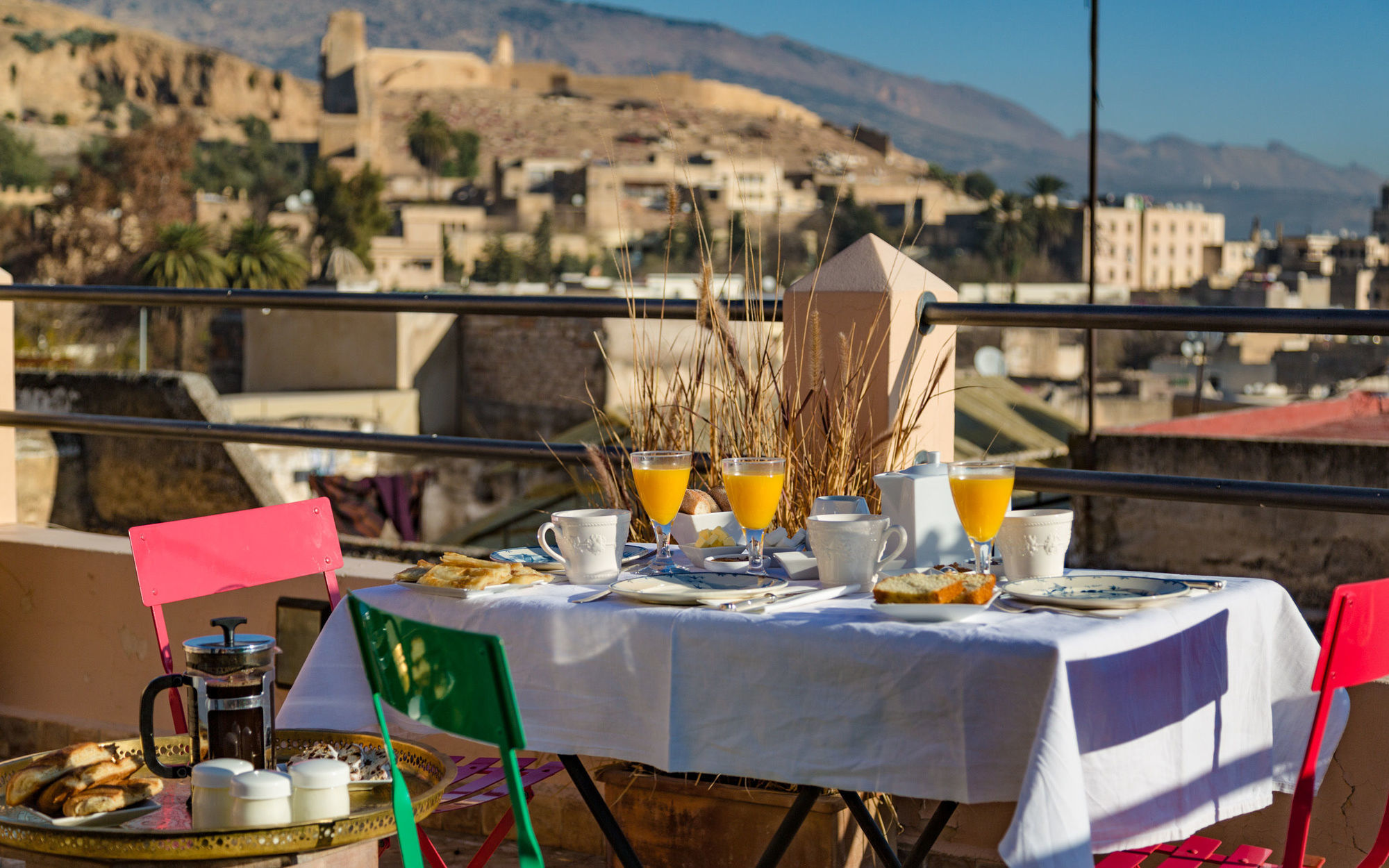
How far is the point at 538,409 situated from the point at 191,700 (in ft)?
101

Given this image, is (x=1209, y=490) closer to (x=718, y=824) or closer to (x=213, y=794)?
(x=718, y=824)

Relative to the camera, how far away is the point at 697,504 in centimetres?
201

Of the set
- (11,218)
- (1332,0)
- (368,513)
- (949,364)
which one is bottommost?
(368,513)

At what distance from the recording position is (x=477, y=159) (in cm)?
10125

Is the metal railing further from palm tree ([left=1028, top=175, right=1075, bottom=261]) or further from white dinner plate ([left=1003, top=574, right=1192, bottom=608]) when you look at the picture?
palm tree ([left=1028, top=175, right=1075, bottom=261])

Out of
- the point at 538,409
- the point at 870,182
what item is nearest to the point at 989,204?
the point at 870,182

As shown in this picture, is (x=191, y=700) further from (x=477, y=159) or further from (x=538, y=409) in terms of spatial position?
(x=477, y=159)

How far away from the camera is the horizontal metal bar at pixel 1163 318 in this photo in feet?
7.29

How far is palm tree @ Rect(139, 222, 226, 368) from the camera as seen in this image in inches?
1957

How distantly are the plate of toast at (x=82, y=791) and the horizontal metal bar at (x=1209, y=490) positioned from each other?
1376mm

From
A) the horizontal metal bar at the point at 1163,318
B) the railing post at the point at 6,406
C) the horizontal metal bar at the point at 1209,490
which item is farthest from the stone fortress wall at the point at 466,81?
the horizontal metal bar at the point at 1209,490

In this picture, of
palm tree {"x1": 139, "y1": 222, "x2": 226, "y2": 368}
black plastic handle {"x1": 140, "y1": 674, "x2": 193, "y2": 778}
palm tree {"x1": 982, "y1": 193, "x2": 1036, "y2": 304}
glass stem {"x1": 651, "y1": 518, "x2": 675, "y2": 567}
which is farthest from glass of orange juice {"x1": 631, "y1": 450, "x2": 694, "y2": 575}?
palm tree {"x1": 982, "y1": 193, "x2": 1036, "y2": 304}

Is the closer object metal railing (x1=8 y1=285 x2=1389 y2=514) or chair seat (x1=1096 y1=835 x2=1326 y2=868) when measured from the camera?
chair seat (x1=1096 y1=835 x2=1326 y2=868)

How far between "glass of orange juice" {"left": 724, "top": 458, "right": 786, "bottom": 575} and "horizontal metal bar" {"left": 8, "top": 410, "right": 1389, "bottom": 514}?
25.4 inches
